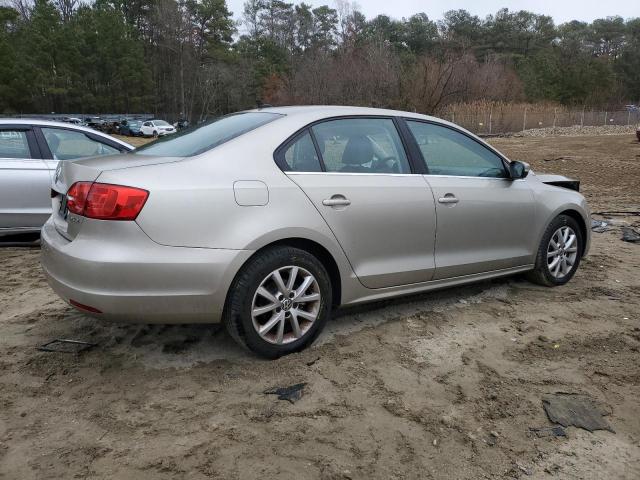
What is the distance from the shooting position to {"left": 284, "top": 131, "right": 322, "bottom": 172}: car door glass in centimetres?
348

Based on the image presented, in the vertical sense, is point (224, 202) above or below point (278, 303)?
above

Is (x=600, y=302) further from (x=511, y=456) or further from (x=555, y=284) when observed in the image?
(x=511, y=456)

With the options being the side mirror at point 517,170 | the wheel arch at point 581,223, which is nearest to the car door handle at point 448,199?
the side mirror at point 517,170

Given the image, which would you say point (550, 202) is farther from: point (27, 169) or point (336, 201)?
point (27, 169)

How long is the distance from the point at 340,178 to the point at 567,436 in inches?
74.9

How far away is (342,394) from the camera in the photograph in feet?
10.1

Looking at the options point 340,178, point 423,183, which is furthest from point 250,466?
point 423,183

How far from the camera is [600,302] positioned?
466cm

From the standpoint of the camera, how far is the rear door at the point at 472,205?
4125mm

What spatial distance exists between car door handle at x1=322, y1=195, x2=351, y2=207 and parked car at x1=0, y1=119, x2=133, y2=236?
3.39 m

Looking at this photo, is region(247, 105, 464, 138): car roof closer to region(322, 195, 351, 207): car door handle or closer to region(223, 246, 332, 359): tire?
region(322, 195, 351, 207): car door handle

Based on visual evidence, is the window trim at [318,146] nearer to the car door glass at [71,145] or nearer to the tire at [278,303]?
the tire at [278,303]

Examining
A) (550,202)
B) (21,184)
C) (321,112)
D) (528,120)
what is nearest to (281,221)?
(321,112)

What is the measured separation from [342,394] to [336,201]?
115cm
